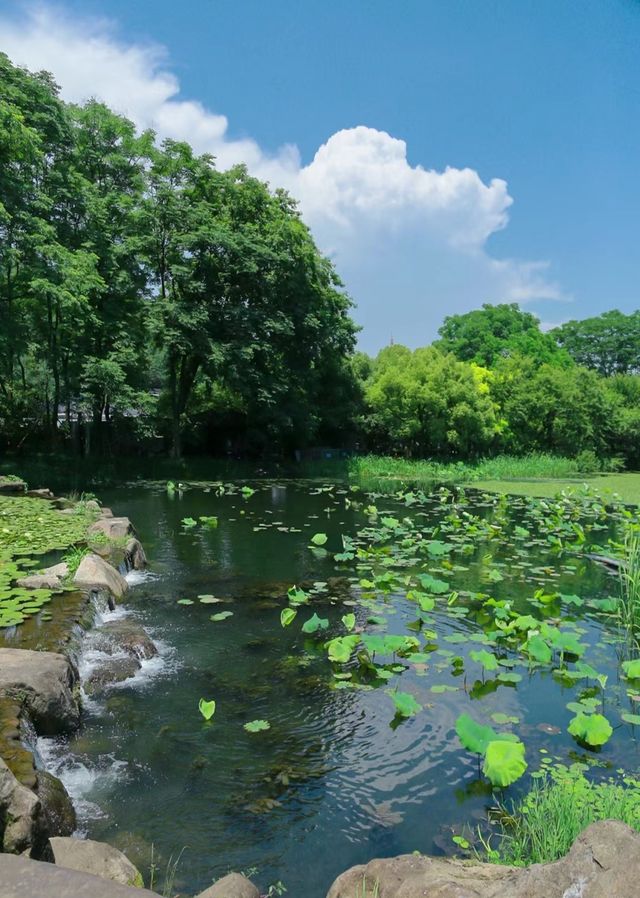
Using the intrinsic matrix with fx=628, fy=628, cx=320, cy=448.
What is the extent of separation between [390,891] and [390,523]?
9.57 meters

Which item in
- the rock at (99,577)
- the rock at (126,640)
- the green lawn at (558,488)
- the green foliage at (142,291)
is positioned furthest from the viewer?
the green lawn at (558,488)

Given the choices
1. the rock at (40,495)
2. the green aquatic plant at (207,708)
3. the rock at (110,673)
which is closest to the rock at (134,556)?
the rock at (110,673)

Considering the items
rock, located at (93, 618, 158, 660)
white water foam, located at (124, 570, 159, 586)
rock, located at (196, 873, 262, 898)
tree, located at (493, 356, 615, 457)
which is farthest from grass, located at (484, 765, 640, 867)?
tree, located at (493, 356, 615, 457)

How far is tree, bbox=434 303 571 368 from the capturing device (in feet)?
158

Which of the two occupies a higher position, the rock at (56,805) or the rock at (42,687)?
the rock at (42,687)

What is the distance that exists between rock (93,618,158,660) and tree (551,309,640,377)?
179 feet

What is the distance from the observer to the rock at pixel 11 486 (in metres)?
15.1

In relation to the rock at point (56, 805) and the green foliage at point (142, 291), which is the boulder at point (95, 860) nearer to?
the rock at point (56, 805)

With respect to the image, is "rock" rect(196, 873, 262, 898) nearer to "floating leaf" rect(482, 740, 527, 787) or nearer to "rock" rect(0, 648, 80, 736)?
"floating leaf" rect(482, 740, 527, 787)

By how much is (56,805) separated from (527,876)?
2553mm

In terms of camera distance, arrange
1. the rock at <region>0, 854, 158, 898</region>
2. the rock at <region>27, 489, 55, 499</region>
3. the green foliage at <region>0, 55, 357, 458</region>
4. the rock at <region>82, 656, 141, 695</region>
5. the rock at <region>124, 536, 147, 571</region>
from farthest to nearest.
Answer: the green foliage at <region>0, 55, 357, 458</region> < the rock at <region>27, 489, 55, 499</region> < the rock at <region>124, 536, 147, 571</region> < the rock at <region>82, 656, 141, 695</region> < the rock at <region>0, 854, 158, 898</region>

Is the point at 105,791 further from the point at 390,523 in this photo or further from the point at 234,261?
the point at 234,261

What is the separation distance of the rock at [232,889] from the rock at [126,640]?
3330 mm

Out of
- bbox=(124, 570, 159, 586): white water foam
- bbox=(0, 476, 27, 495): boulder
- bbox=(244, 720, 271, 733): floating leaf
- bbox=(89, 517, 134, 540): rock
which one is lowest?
bbox=(244, 720, 271, 733): floating leaf
